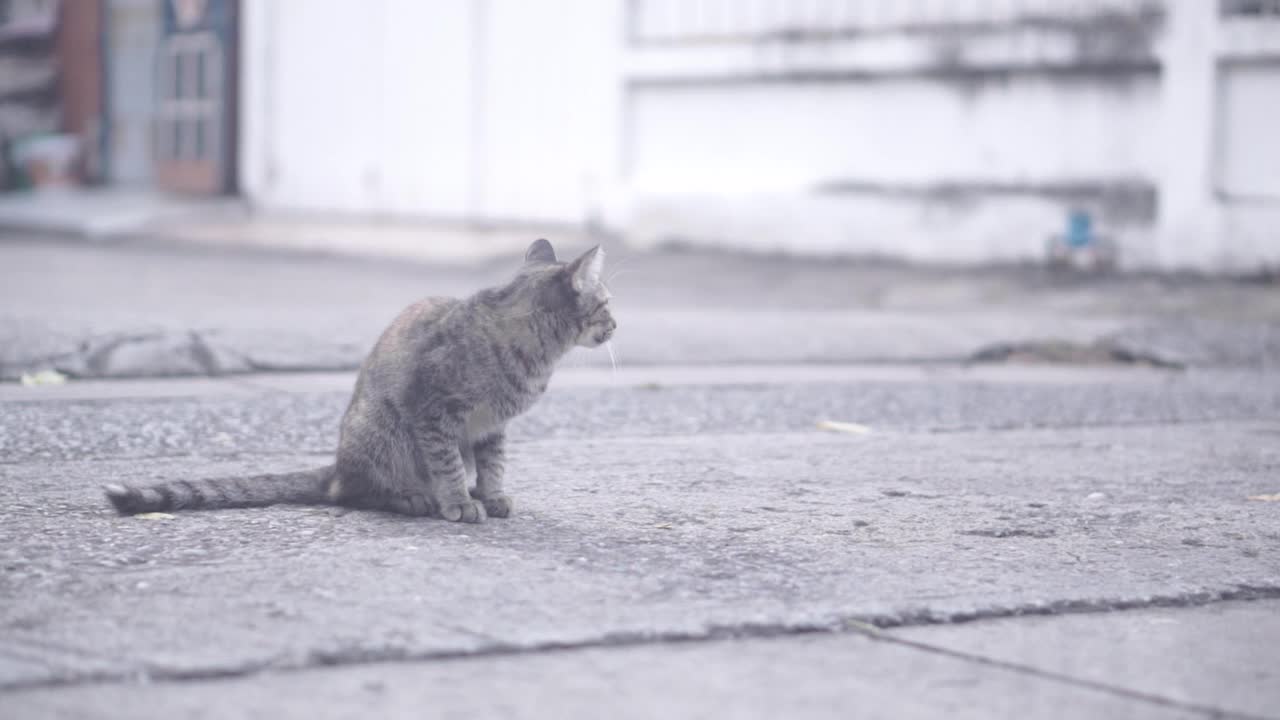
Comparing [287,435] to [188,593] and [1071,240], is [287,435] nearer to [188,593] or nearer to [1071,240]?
[188,593]

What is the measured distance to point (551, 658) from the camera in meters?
2.76

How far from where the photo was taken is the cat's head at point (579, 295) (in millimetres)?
3889

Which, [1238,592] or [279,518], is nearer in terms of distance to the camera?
[1238,592]

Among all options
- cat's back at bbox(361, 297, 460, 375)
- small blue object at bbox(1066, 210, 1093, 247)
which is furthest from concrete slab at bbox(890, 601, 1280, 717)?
small blue object at bbox(1066, 210, 1093, 247)

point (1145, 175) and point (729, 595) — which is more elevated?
point (1145, 175)

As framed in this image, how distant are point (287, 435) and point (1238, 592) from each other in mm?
2941

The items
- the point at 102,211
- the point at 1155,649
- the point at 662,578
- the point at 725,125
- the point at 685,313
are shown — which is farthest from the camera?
the point at 102,211

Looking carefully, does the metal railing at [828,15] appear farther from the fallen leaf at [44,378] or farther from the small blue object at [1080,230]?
the fallen leaf at [44,378]

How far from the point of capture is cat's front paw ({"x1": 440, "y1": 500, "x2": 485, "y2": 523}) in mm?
3854

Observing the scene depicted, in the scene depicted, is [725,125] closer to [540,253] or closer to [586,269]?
[540,253]

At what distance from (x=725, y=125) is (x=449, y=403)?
7977 mm

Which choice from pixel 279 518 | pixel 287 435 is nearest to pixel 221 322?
pixel 287 435

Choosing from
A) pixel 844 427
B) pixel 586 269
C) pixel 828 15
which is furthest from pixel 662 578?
pixel 828 15

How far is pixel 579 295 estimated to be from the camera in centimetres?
390
